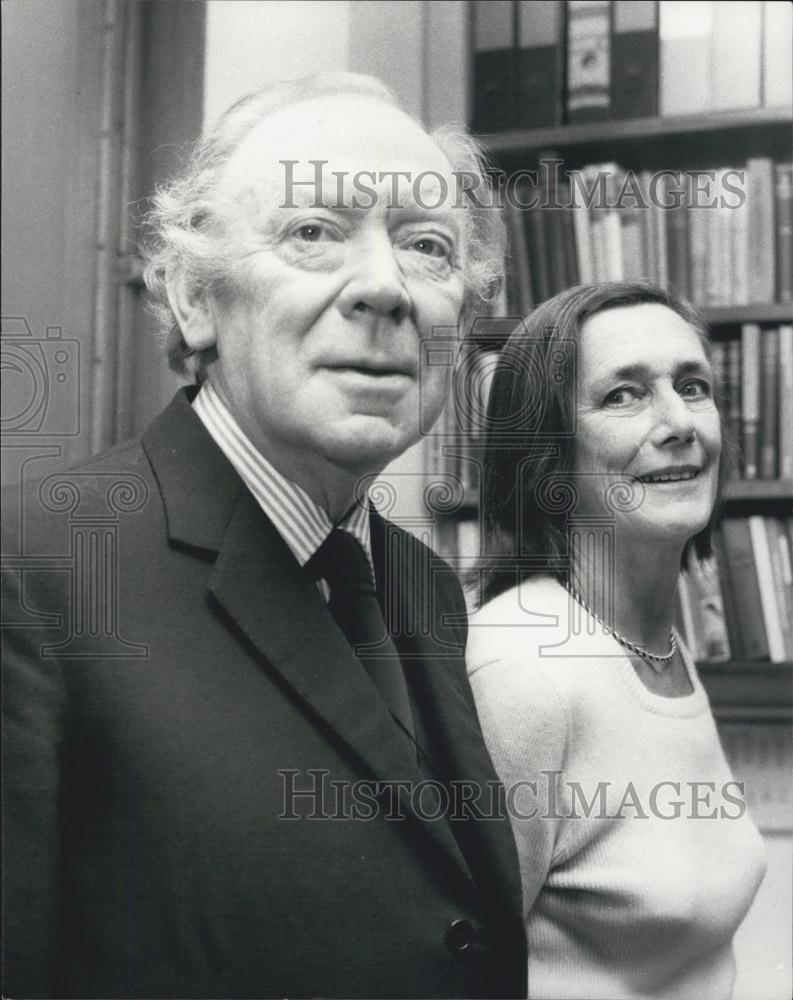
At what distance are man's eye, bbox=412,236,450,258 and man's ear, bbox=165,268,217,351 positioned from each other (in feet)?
0.61

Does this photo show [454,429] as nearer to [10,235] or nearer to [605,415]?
[605,415]

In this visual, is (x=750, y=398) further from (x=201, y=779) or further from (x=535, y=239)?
(x=201, y=779)

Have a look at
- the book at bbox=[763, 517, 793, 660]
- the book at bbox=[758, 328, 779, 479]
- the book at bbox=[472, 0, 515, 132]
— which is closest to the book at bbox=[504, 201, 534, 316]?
the book at bbox=[472, 0, 515, 132]

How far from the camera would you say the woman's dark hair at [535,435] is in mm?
Answer: 1042

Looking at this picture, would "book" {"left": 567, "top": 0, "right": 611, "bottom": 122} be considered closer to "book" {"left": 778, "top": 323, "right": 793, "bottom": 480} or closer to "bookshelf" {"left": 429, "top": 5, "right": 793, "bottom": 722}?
"bookshelf" {"left": 429, "top": 5, "right": 793, "bottom": 722}

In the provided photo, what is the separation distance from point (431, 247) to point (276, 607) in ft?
1.10

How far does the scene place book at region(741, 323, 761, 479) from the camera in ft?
4.09

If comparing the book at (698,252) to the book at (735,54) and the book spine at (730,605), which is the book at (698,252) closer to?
the book at (735,54)

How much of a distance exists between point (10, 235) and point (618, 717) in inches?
27.8

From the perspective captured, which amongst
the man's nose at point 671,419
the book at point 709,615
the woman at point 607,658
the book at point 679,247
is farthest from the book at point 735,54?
the book at point 709,615

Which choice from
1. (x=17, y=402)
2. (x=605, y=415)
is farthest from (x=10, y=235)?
(x=605, y=415)

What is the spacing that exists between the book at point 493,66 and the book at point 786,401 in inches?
16.1

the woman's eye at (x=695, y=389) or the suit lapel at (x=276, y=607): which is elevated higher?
the woman's eye at (x=695, y=389)

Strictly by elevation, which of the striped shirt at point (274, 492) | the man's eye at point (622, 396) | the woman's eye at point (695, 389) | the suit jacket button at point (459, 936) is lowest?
the suit jacket button at point (459, 936)
